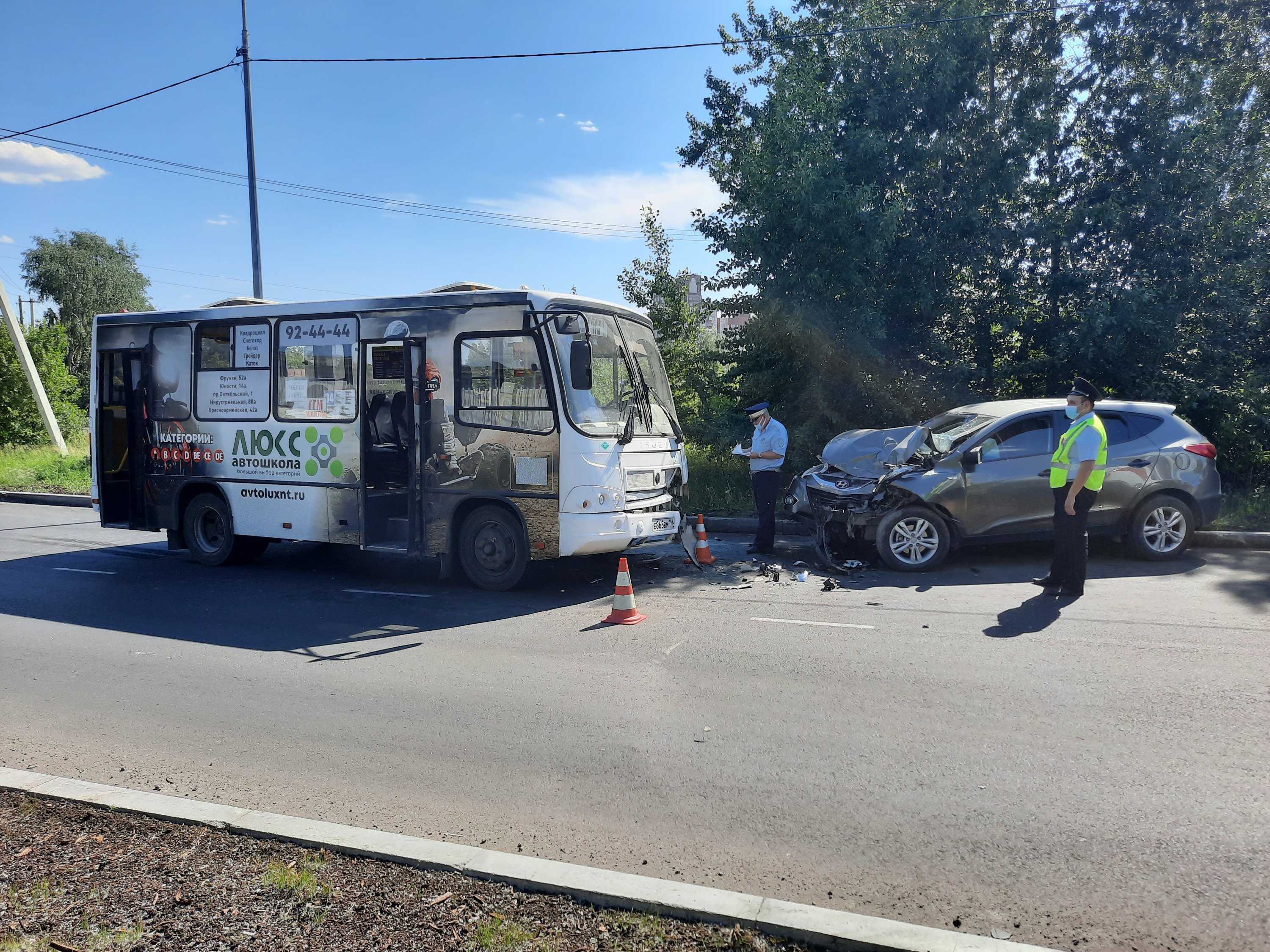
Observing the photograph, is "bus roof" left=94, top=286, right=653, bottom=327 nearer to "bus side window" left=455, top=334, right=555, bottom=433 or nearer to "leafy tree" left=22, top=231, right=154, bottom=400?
"bus side window" left=455, top=334, right=555, bottom=433

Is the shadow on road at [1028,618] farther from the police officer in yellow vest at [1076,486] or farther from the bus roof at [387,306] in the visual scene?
the bus roof at [387,306]

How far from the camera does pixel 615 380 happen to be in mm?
8852

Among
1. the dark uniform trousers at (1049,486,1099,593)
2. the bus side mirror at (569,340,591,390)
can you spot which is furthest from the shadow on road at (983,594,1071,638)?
the bus side mirror at (569,340,591,390)

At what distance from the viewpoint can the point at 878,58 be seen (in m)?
14.1

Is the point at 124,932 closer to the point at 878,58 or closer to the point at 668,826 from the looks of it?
the point at 668,826

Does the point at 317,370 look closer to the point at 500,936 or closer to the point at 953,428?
the point at 953,428

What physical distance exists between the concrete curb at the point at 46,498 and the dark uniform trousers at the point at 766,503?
45.8 feet

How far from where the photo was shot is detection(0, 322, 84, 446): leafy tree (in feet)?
88.5

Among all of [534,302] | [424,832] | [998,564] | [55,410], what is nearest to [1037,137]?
[998,564]

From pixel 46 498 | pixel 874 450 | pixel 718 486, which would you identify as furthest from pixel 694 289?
pixel 46 498

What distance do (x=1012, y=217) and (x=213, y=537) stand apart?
1257 cm

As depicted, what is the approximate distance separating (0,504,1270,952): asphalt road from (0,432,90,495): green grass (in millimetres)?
12771

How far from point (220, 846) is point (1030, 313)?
13797mm

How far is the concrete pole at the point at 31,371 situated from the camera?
24578mm
